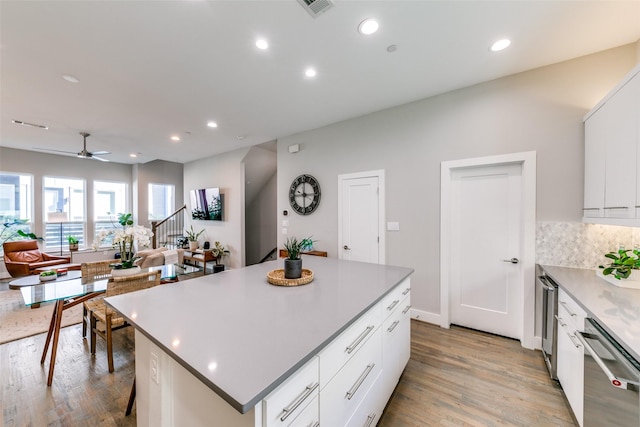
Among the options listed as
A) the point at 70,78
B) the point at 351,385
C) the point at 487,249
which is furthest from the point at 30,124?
the point at 487,249

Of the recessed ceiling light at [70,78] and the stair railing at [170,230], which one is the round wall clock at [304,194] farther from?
the stair railing at [170,230]

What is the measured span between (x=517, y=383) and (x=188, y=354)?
2.57 metres

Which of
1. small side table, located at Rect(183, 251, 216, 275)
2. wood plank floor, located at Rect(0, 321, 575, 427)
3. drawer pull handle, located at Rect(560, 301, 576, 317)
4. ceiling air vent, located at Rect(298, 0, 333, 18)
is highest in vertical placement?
ceiling air vent, located at Rect(298, 0, 333, 18)

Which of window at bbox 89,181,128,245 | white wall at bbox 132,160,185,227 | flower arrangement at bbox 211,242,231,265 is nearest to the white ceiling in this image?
flower arrangement at bbox 211,242,231,265

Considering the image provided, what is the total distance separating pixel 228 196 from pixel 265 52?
4159 millimetres

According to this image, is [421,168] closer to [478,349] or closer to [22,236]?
[478,349]

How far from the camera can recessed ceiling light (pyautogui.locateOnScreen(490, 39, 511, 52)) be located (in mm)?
2102

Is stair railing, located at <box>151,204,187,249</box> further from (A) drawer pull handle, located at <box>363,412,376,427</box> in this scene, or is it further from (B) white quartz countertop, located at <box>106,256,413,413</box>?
(A) drawer pull handle, located at <box>363,412,376,427</box>

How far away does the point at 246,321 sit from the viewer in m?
1.11

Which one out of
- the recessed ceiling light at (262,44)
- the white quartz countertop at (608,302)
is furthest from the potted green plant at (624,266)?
the recessed ceiling light at (262,44)

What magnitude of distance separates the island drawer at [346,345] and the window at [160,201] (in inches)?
330

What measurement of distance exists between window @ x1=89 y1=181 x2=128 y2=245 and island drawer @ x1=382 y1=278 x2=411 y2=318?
28.1 feet

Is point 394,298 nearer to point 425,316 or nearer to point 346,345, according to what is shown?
point 346,345

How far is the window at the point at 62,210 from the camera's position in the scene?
605cm
